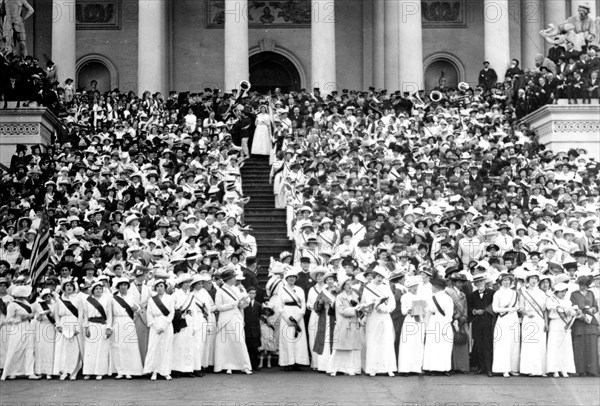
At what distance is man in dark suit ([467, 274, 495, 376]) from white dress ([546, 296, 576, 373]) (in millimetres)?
963

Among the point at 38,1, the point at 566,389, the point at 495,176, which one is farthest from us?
the point at 38,1

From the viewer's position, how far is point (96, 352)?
1850cm

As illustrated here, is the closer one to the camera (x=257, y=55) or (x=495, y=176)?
(x=495, y=176)

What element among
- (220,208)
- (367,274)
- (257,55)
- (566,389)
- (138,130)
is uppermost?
(257,55)

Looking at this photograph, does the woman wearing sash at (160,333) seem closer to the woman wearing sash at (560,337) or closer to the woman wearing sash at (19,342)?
the woman wearing sash at (19,342)

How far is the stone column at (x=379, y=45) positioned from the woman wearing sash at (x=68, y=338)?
2539 cm

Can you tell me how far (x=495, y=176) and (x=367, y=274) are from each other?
9384 millimetres

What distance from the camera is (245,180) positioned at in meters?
Result: 28.1

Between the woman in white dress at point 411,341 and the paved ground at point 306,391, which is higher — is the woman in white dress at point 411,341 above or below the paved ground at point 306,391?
above

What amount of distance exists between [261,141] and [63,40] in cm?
1110

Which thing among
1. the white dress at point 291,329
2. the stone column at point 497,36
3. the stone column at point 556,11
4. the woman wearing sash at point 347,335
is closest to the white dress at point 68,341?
the white dress at point 291,329

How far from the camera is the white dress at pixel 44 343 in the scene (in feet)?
62.2

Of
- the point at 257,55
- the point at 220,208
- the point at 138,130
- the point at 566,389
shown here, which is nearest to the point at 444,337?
the point at 566,389

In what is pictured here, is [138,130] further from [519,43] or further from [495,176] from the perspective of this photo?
[519,43]
